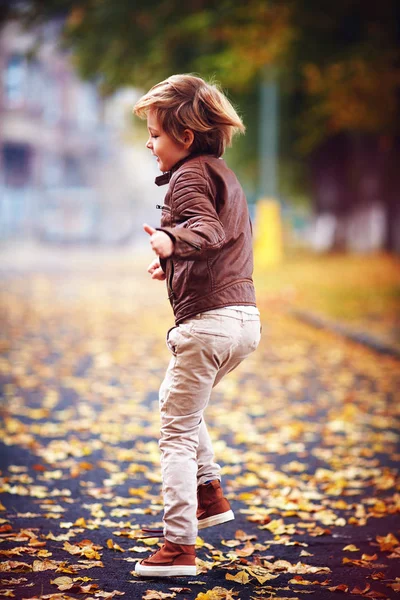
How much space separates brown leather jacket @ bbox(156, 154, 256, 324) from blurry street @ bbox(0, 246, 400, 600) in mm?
1103

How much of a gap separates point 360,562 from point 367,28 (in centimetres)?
1716

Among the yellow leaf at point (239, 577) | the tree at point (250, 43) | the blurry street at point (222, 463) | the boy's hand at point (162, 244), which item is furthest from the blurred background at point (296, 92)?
the boy's hand at point (162, 244)

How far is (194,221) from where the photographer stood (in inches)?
130

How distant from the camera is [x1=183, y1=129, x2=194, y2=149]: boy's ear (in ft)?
11.5

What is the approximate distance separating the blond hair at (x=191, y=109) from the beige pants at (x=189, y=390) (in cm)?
69

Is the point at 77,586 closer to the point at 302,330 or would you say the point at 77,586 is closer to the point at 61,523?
the point at 61,523

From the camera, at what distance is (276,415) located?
7.36 metres

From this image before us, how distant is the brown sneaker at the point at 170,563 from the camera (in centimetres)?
352

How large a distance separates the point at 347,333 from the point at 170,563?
8560 millimetres

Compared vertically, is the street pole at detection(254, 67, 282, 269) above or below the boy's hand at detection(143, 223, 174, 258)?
above

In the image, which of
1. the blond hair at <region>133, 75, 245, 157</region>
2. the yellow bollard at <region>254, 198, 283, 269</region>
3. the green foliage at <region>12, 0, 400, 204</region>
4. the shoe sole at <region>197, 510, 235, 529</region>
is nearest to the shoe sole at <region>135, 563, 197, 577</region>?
the shoe sole at <region>197, 510, 235, 529</region>

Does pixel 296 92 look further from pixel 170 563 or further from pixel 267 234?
pixel 170 563

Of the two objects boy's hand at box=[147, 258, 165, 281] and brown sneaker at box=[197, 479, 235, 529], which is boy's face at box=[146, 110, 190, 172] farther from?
brown sneaker at box=[197, 479, 235, 529]

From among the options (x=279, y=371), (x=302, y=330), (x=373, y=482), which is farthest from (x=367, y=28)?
(x=373, y=482)
